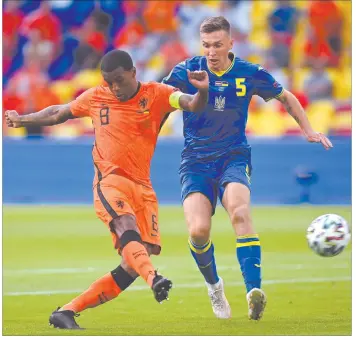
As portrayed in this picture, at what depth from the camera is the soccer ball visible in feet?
28.2

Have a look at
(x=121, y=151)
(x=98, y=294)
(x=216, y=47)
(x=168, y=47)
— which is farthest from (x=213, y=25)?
(x=168, y=47)

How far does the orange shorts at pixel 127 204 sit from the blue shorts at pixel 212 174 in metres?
0.66

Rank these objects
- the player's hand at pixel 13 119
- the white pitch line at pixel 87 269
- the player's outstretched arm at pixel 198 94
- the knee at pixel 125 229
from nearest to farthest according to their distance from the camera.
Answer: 1. the player's outstretched arm at pixel 198 94
2. the knee at pixel 125 229
3. the player's hand at pixel 13 119
4. the white pitch line at pixel 87 269

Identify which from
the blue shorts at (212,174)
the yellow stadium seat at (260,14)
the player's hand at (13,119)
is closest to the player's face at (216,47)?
the blue shorts at (212,174)

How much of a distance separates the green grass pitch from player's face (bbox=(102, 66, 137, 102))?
5.79 ft

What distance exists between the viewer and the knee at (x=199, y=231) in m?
8.32

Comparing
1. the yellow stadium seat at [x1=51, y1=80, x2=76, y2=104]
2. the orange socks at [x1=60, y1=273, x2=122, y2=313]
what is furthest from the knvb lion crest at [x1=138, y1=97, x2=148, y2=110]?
the yellow stadium seat at [x1=51, y1=80, x2=76, y2=104]

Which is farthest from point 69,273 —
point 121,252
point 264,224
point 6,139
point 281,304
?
point 6,139

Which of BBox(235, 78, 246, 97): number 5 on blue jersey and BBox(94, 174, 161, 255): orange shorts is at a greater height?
BBox(235, 78, 246, 97): number 5 on blue jersey

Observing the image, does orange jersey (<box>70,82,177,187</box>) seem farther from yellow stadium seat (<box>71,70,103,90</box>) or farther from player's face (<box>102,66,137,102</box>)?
yellow stadium seat (<box>71,70,103,90</box>)

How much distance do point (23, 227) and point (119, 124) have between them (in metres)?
8.71

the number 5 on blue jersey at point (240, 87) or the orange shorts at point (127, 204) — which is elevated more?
the number 5 on blue jersey at point (240, 87)

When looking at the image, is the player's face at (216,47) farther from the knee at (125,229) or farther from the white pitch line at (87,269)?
the white pitch line at (87,269)

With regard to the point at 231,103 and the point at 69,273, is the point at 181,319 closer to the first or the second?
the point at 231,103
